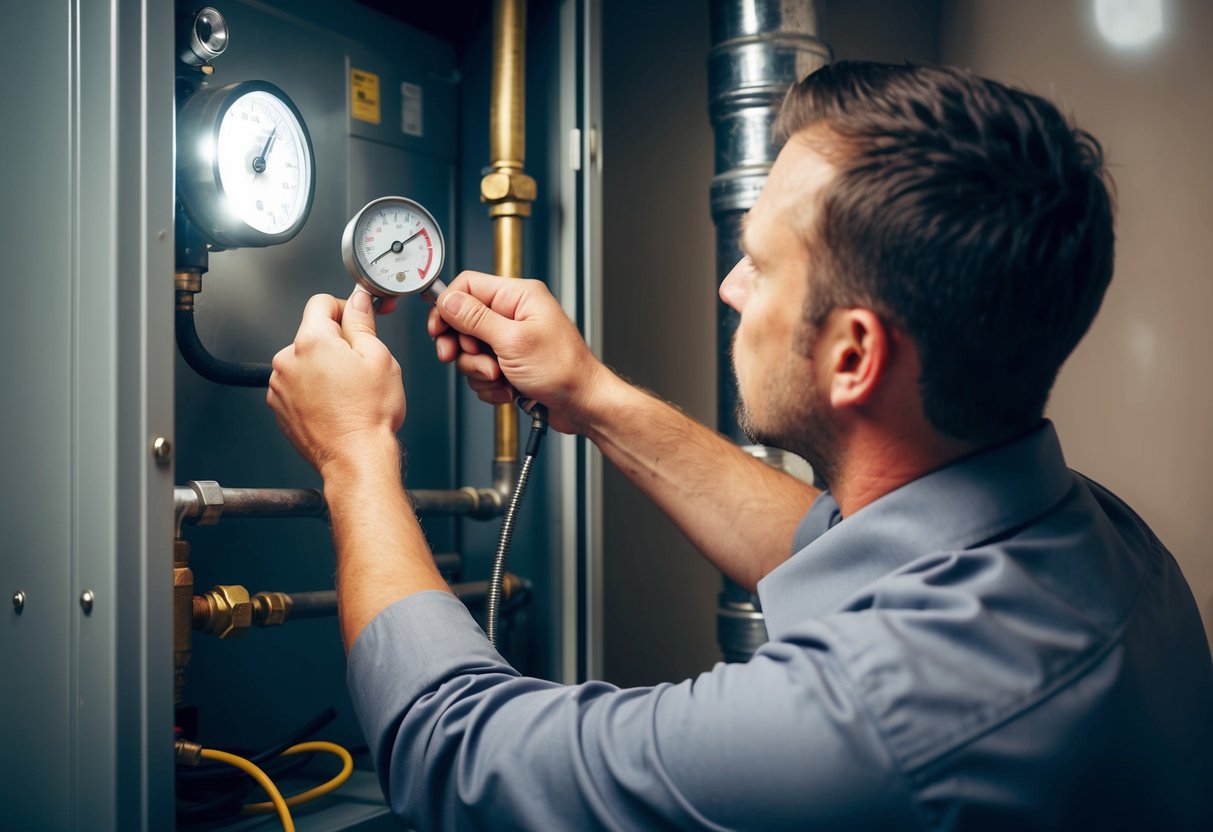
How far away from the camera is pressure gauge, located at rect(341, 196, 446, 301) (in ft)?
3.21

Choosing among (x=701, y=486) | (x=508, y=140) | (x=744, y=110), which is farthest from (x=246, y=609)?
(x=744, y=110)

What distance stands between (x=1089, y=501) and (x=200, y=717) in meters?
0.81

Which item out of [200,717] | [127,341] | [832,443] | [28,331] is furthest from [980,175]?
[200,717]

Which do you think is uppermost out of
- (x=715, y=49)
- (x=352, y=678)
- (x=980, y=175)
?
(x=715, y=49)

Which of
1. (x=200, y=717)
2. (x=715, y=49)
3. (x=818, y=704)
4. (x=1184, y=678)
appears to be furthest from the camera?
(x=715, y=49)

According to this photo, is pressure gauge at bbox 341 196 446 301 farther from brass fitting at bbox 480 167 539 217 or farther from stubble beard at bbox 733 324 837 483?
stubble beard at bbox 733 324 837 483

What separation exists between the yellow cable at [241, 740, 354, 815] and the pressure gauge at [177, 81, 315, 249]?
490 mm

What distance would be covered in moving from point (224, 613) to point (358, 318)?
0.27 metres

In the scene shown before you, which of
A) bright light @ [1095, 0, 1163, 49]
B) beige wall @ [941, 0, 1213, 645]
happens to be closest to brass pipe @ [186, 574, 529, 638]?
beige wall @ [941, 0, 1213, 645]

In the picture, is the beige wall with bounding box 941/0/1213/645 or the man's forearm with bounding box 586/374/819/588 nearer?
the man's forearm with bounding box 586/374/819/588

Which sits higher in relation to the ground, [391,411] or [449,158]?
[449,158]

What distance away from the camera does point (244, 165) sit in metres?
0.94

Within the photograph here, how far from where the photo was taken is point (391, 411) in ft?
2.94

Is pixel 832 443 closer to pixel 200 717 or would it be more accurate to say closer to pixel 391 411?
pixel 391 411
